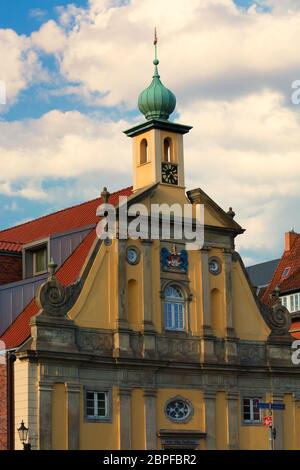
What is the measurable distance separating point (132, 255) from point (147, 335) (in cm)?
380

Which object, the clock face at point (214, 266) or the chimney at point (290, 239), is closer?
the clock face at point (214, 266)

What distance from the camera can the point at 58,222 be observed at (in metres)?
66.6

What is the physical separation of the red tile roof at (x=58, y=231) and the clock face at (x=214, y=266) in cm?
531

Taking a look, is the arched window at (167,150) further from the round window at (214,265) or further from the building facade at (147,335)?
the round window at (214,265)

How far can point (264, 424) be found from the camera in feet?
201

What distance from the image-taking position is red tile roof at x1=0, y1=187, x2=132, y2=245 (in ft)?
208

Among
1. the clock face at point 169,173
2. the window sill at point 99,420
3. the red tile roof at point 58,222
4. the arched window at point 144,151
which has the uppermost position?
the arched window at point 144,151

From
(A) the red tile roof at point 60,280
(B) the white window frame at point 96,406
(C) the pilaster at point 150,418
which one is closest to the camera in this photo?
(B) the white window frame at point 96,406

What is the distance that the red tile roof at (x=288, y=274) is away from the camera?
75688 millimetres

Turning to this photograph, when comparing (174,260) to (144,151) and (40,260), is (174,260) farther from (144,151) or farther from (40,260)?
(40,260)

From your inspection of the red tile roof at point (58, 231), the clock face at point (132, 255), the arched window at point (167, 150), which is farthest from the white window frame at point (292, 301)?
the clock face at point (132, 255)

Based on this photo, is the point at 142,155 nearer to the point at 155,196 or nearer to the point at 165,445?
the point at 155,196

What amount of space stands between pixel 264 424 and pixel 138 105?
54.4ft
